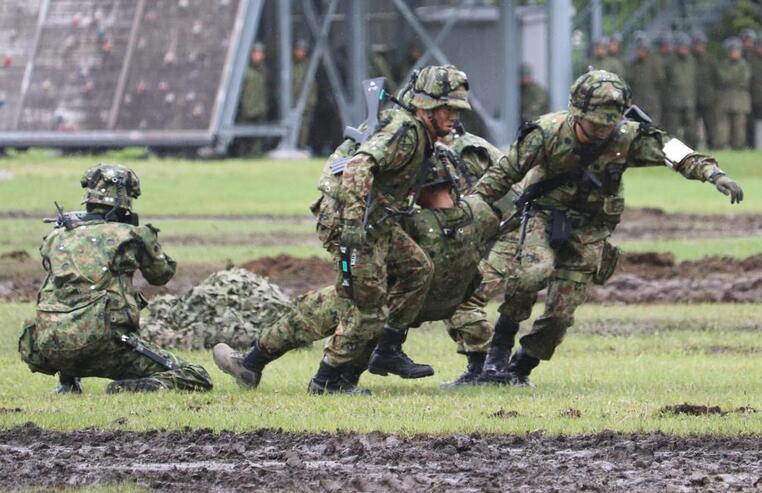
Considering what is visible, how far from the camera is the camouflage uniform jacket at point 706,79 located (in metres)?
43.0

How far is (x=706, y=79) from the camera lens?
43.1m

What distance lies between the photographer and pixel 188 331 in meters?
15.3

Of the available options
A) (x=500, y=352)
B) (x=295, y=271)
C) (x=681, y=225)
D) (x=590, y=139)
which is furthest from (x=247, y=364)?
(x=681, y=225)

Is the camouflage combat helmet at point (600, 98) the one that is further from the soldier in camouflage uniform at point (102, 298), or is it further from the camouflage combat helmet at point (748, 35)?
the camouflage combat helmet at point (748, 35)

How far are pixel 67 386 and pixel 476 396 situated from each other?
265 cm

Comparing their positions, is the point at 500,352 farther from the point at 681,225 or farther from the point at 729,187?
the point at 681,225

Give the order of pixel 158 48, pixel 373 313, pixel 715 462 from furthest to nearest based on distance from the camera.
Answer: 1. pixel 158 48
2. pixel 373 313
3. pixel 715 462

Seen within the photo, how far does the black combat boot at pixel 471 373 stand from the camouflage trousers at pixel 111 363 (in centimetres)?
167

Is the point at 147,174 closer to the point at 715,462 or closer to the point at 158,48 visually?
the point at 158,48

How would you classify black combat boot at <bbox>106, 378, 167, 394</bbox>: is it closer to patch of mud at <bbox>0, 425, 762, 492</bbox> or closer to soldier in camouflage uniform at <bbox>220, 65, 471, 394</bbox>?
soldier in camouflage uniform at <bbox>220, 65, 471, 394</bbox>

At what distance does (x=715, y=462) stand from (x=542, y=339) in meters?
3.30

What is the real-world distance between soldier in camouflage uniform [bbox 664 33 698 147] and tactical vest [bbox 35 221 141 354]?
1235 inches

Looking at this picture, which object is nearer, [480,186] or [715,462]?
[715,462]

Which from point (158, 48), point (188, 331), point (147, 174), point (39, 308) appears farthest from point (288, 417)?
point (158, 48)
